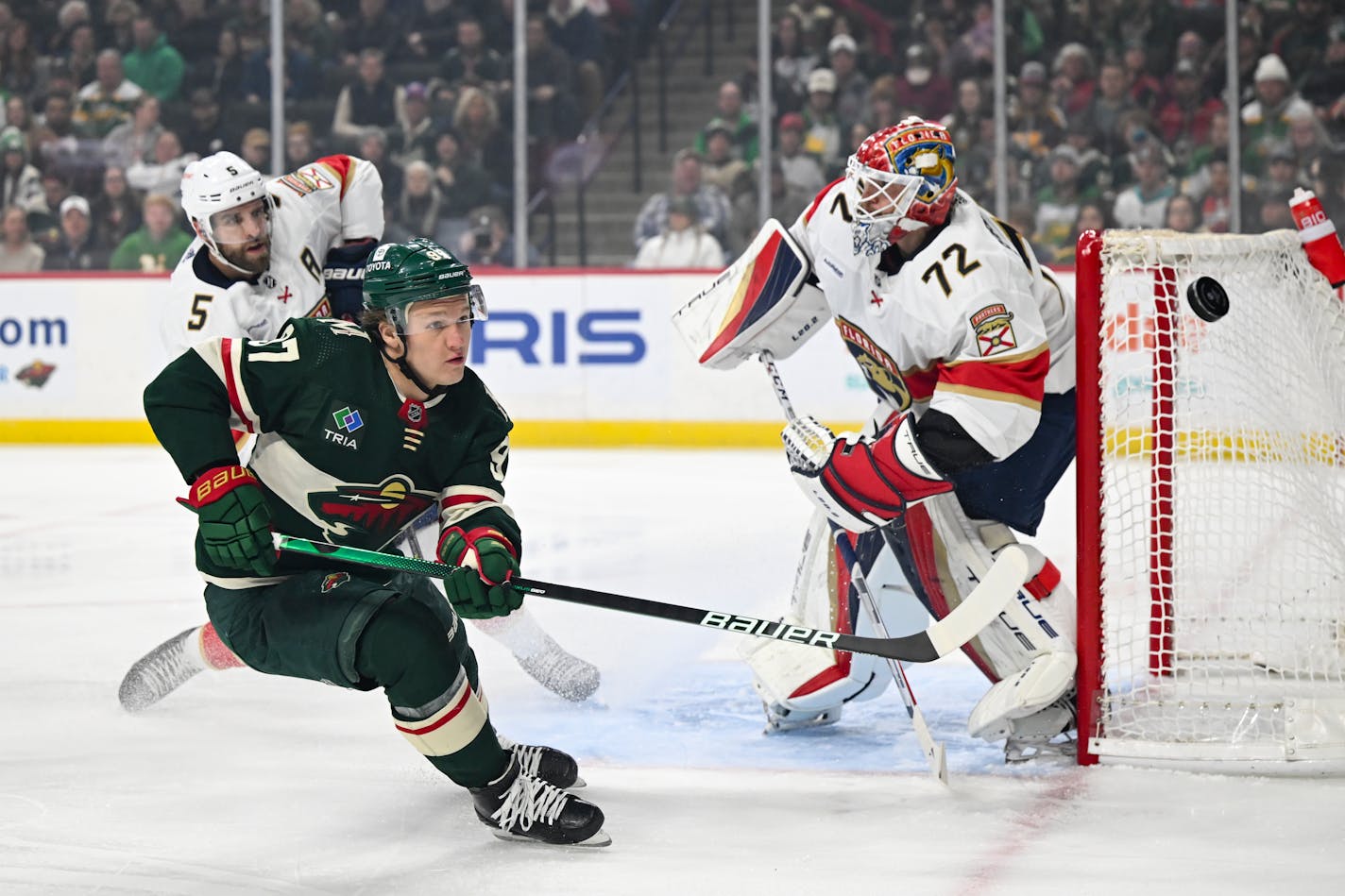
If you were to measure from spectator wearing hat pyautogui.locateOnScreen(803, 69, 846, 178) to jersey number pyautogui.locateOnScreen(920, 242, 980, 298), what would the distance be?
15.4 feet

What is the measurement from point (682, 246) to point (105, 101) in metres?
2.83

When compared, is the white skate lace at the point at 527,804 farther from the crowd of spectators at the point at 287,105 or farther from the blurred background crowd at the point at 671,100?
the crowd of spectators at the point at 287,105

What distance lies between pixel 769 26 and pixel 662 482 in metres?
2.20

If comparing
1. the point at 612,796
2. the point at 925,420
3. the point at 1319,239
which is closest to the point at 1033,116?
the point at 1319,239

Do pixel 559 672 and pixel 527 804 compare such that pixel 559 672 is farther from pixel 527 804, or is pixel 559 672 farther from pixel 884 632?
pixel 527 804

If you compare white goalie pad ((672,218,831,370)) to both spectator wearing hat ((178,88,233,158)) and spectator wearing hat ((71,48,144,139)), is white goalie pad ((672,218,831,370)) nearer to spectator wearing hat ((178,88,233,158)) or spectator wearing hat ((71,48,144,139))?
→ spectator wearing hat ((178,88,233,158))

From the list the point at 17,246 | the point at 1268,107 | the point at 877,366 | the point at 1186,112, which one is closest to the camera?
the point at 877,366

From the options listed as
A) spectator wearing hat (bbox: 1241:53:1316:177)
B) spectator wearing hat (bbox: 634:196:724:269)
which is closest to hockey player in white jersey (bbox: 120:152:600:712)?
spectator wearing hat (bbox: 634:196:724:269)

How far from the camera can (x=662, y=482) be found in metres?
6.23

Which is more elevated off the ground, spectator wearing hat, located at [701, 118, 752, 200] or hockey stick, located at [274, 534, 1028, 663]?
spectator wearing hat, located at [701, 118, 752, 200]

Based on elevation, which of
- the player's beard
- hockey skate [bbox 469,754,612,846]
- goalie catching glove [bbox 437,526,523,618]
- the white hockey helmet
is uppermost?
the white hockey helmet

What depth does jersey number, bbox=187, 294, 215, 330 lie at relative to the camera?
3.37 meters

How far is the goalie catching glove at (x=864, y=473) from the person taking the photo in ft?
8.89

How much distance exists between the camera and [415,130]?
25.5 feet
